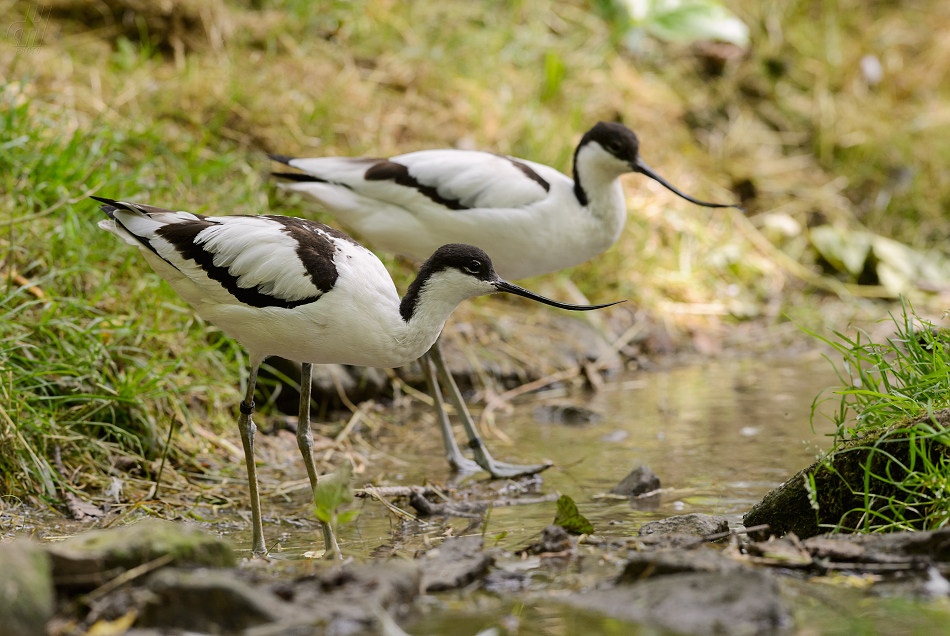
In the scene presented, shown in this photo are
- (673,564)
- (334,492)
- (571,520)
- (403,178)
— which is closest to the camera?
(673,564)

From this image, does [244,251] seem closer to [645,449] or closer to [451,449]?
[451,449]

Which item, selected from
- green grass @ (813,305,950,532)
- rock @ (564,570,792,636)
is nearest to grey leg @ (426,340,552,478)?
green grass @ (813,305,950,532)

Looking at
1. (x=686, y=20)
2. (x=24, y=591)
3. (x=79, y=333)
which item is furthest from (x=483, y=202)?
(x=686, y=20)

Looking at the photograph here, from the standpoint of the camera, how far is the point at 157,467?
4266 mm

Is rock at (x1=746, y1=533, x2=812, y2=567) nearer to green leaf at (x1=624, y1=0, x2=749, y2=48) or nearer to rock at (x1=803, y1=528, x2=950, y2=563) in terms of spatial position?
rock at (x1=803, y1=528, x2=950, y2=563)

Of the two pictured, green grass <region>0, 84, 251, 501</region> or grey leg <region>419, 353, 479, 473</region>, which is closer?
green grass <region>0, 84, 251, 501</region>

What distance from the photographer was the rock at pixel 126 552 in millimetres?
2293

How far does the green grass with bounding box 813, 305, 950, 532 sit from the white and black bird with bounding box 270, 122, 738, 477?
2.00m

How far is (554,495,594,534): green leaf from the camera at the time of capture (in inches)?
123

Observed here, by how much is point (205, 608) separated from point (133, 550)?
1.03 ft

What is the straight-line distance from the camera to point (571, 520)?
312cm

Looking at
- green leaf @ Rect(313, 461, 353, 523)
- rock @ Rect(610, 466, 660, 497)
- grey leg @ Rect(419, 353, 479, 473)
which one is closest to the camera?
green leaf @ Rect(313, 461, 353, 523)

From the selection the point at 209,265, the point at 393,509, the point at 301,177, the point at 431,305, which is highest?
the point at 301,177

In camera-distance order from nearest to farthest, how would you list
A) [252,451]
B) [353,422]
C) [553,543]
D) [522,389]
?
[553,543] → [252,451] → [353,422] → [522,389]
